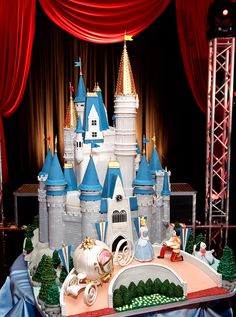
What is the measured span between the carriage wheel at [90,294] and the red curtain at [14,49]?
6.23 meters

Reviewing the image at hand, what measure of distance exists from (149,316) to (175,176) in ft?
21.6

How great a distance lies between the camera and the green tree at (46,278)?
530 cm

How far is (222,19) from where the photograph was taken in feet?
30.4

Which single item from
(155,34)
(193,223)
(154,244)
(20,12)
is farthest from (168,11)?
(154,244)

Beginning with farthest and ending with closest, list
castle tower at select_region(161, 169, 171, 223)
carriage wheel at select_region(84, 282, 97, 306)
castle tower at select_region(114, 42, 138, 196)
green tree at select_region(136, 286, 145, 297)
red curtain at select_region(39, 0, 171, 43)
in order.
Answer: red curtain at select_region(39, 0, 171, 43) < castle tower at select_region(161, 169, 171, 223) < castle tower at select_region(114, 42, 138, 196) < green tree at select_region(136, 286, 145, 297) < carriage wheel at select_region(84, 282, 97, 306)

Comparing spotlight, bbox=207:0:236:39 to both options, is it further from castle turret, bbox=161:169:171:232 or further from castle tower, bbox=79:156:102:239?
castle tower, bbox=79:156:102:239

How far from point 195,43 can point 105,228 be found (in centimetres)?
592

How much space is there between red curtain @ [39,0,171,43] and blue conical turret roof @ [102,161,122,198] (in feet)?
14.5

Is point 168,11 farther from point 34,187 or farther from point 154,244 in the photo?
point 154,244

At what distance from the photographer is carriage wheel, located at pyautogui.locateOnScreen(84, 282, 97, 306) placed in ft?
16.6

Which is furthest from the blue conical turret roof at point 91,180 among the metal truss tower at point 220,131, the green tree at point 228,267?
the metal truss tower at point 220,131

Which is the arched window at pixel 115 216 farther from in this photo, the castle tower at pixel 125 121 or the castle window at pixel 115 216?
the castle tower at pixel 125 121

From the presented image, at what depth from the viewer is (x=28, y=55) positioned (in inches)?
386

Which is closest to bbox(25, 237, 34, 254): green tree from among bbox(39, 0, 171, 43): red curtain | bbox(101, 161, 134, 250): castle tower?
bbox(101, 161, 134, 250): castle tower
